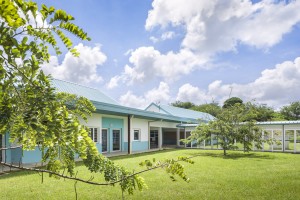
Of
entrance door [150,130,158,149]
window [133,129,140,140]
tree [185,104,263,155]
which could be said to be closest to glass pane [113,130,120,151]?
window [133,129,140,140]

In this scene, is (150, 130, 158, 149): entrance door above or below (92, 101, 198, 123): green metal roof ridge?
below

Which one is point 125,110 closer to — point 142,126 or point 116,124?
point 116,124

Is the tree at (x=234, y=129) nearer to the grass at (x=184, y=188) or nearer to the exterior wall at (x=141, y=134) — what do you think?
the exterior wall at (x=141, y=134)

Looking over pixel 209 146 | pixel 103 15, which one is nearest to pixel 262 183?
pixel 103 15

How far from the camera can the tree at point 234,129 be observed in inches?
670

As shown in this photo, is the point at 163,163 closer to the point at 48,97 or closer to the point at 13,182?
the point at 48,97

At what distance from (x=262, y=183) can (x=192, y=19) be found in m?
8.16

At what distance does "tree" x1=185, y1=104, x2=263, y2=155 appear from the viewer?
55.8 ft

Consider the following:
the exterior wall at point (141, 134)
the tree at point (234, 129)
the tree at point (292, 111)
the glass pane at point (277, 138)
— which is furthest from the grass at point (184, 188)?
the tree at point (292, 111)

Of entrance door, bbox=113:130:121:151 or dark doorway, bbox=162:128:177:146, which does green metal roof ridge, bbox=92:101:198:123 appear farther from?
dark doorway, bbox=162:128:177:146

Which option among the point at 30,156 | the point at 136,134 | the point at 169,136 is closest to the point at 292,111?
the point at 169,136

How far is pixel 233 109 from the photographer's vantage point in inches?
719

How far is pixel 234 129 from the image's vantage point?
56.3 feet

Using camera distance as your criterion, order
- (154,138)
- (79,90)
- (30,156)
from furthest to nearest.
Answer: (154,138) < (79,90) < (30,156)
